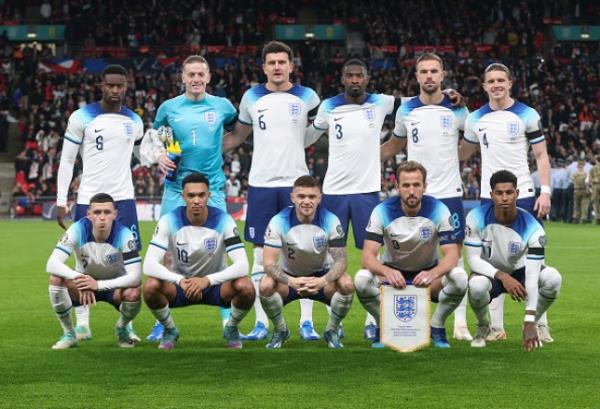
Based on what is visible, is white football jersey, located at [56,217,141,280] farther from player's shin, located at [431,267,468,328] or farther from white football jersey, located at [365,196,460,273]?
player's shin, located at [431,267,468,328]

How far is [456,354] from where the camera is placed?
8359 millimetres

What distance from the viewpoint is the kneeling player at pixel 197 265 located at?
28.1 feet

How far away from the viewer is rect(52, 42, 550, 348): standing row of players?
9.47m

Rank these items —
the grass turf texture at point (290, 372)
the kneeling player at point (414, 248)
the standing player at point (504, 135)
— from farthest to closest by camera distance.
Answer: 1. the standing player at point (504, 135)
2. the kneeling player at point (414, 248)
3. the grass turf texture at point (290, 372)

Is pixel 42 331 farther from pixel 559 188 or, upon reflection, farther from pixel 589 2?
pixel 589 2

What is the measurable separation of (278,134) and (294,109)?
0.81 ft

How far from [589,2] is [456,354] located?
41.1 meters

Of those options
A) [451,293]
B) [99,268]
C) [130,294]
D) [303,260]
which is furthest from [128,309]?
[451,293]

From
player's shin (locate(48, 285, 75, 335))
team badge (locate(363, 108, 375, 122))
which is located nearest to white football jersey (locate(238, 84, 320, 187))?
team badge (locate(363, 108, 375, 122))

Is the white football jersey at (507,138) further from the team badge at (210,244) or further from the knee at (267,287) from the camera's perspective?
the team badge at (210,244)

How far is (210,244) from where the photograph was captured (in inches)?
345

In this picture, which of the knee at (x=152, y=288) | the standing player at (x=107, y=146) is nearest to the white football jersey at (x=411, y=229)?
the knee at (x=152, y=288)

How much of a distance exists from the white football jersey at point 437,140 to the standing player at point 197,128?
156 centimetres

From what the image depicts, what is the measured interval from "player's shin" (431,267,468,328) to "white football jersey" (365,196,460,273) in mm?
248
